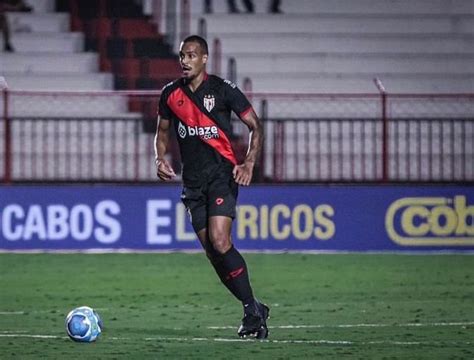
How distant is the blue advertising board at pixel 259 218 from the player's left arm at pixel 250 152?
7.15 meters

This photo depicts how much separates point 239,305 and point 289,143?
23.4ft

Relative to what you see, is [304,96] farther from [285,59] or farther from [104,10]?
[104,10]

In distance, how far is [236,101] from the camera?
377 inches

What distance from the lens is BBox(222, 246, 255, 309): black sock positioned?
369 inches

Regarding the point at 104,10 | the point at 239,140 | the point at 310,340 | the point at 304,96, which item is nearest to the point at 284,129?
the point at 304,96

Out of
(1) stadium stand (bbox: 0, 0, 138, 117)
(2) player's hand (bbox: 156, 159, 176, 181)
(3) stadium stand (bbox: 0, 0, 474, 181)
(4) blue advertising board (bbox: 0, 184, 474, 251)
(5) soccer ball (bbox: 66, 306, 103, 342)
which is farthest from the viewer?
(1) stadium stand (bbox: 0, 0, 138, 117)

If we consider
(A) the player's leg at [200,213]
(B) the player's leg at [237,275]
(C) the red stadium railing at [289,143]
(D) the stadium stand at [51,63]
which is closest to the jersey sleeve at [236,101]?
(A) the player's leg at [200,213]

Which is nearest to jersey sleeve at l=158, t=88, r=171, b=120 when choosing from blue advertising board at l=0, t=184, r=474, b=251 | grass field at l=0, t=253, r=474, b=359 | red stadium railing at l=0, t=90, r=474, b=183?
grass field at l=0, t=253, r=474, b=359

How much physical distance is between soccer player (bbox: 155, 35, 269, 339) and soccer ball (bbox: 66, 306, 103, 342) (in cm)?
99

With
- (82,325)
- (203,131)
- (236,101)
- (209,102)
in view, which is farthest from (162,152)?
(82,325)

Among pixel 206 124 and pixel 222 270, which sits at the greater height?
pixel 206 124

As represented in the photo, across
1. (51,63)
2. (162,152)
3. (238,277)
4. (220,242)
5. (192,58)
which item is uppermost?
(51,63)

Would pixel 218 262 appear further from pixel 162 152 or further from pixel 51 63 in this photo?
pixel 51 63

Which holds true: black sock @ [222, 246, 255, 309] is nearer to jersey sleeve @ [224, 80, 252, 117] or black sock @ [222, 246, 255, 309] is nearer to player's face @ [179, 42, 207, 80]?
jersey sleeve @ [224, 80, 252, 117]
